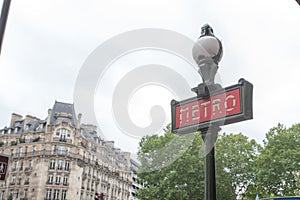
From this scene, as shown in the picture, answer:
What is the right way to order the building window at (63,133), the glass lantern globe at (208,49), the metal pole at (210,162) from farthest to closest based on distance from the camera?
the building window at (63,133), the glass lantern globe at (208,49), the metal pole at (210,162)

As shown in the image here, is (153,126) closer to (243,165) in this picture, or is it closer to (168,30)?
(168,30)

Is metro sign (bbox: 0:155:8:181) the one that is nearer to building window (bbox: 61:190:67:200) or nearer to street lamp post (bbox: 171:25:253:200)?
street lamp post (bbox: 171:25:253:200)

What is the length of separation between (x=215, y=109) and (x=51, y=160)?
5457cm

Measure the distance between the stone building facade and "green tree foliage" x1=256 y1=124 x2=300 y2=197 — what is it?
28.3 metres

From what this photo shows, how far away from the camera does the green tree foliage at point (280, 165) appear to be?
24.6 m

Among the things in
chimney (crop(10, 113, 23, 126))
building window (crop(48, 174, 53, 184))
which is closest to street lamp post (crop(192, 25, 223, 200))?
building window (crop(48, 174, 53, 184))

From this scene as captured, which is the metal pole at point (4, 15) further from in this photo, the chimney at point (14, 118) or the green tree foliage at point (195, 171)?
the chimney at point (14, 118)

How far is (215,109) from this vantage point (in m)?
3.48

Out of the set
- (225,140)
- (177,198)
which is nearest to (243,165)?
(225,140)

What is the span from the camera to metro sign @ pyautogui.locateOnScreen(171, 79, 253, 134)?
333 centimetres

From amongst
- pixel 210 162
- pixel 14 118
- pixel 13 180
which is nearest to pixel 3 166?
pixel 210 162

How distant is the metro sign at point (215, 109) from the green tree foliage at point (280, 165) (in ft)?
73.1

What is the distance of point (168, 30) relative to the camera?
4.00 meters

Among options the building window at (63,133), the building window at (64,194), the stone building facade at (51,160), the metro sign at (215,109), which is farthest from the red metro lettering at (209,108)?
the building window at (63,133)
